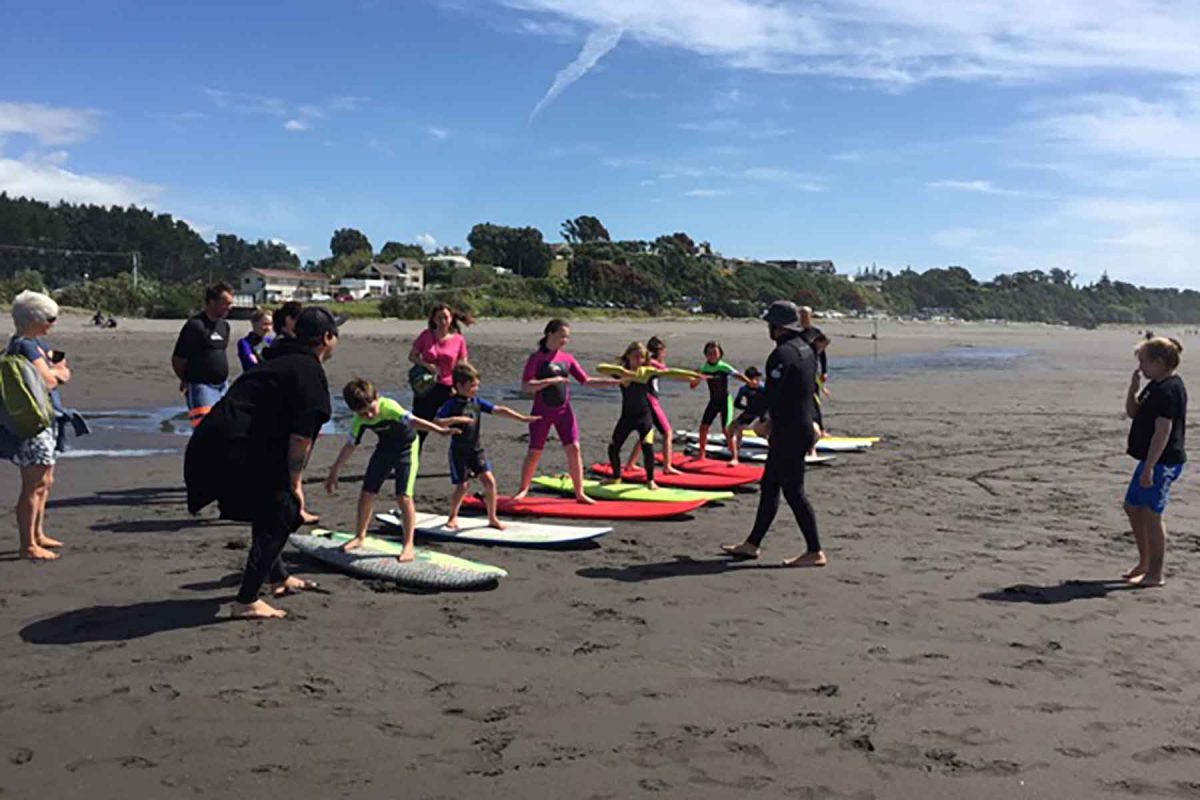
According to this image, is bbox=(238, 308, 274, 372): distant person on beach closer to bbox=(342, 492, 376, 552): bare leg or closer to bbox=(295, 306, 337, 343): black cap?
bbox=(342, 492, 376, 552): bare leg

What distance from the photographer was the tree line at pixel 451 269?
70.1m

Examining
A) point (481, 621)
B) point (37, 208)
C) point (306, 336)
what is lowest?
point (481, 621)

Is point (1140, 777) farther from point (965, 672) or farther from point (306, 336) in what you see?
point (306, 336)

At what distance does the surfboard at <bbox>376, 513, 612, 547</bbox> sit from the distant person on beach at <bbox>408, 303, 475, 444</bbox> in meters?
1.06

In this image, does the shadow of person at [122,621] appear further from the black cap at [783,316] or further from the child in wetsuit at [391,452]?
the black cap at [783,316]

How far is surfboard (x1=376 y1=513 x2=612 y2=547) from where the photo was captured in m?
7.49

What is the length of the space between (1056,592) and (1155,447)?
3.92 feet

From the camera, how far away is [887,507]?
31.2 feet

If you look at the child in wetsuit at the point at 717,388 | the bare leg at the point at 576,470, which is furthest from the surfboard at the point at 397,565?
the child in wetsuit at the point at 717,388

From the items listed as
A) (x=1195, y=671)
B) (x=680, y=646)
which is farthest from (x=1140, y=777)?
(x=680, y=646)

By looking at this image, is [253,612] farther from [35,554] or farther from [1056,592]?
[1056,592]

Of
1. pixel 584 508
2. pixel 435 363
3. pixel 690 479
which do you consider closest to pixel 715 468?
pixel 690 479

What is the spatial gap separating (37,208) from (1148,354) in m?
119

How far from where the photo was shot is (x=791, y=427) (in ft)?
23.2
